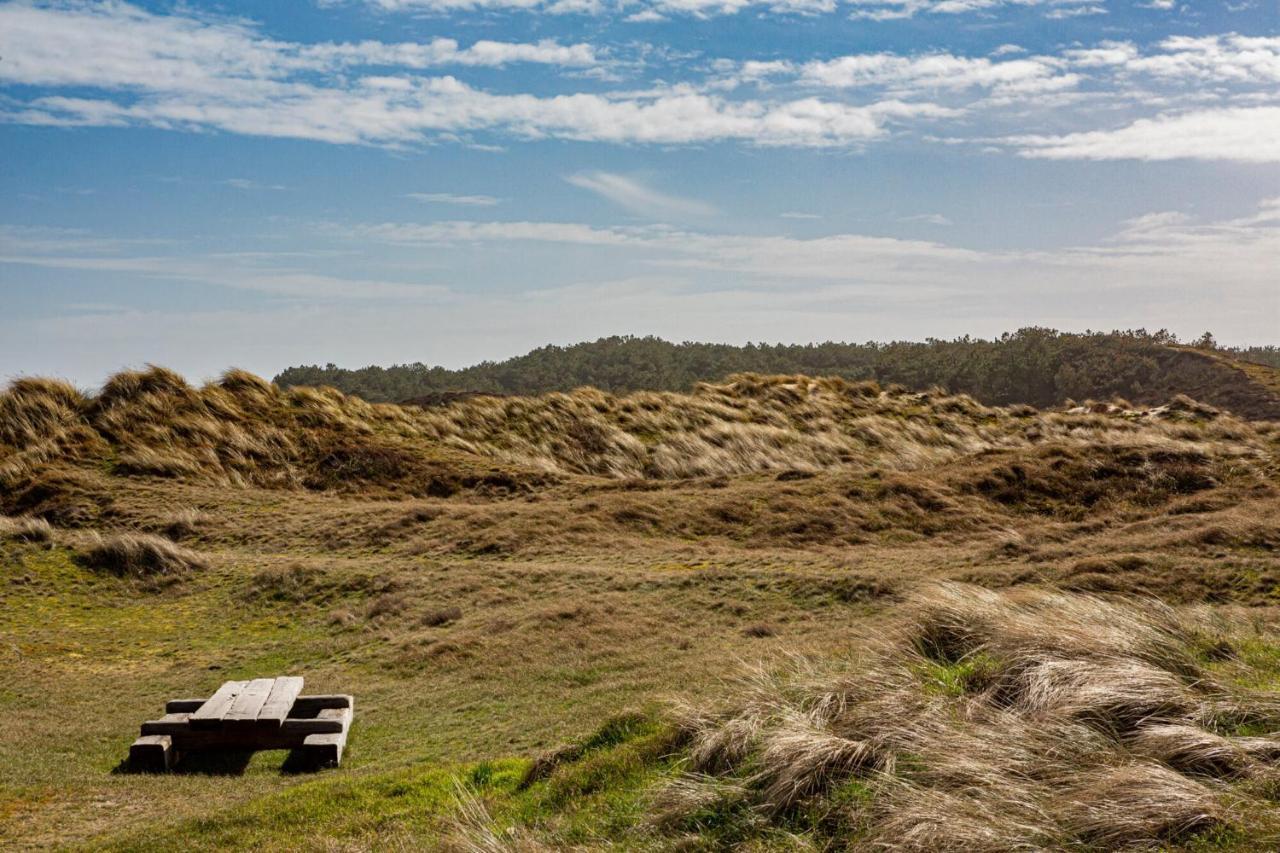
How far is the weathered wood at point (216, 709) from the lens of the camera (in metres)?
9.62

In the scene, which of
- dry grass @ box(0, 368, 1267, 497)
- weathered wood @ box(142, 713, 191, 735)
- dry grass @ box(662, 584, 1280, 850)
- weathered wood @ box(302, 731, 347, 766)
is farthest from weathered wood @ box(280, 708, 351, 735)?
dry grass @ box(0, 368, 1267, 497)

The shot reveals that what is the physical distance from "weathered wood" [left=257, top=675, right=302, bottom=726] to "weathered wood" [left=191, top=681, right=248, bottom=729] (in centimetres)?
36

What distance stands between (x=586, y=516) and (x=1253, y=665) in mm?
14741

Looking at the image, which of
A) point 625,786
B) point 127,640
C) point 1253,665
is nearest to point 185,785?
point 625,786

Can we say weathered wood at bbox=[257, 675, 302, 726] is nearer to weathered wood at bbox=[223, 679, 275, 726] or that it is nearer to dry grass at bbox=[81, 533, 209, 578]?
weathered wood at bbox=[223, 679, 275, 726]

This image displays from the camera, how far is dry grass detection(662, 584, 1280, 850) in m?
4.64

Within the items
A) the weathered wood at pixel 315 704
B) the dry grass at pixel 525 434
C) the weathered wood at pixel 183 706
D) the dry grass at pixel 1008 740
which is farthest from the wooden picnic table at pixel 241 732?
the dry grass at pixel 525 434

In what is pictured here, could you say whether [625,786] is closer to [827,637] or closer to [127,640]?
[827,637]

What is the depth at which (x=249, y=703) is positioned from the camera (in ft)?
33.4

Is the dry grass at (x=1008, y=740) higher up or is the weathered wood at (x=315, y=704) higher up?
the dry grass at (x=1008, y=740)

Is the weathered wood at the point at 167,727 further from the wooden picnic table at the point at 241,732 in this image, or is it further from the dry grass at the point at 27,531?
the dry grass at the point at 27,531

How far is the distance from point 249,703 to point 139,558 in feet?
28.4

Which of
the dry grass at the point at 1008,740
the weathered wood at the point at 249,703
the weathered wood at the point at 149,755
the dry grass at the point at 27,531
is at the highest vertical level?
the dry grass at the point at 1008,740

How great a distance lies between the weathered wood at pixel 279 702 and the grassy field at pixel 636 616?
0.49 meters
